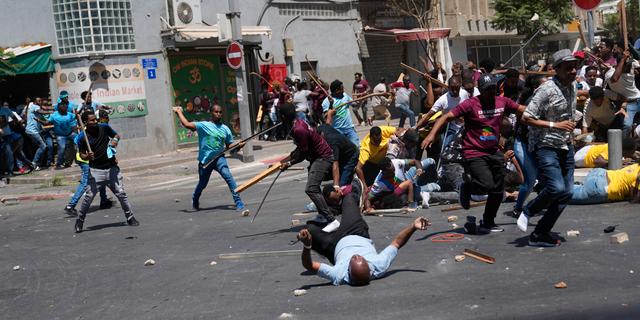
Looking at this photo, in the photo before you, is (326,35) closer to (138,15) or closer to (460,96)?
(138,15)

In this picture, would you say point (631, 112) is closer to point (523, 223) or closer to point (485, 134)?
point (485, 134)

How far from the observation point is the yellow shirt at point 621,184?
33.8 feet

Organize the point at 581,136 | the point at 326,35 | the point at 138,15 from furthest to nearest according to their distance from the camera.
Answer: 1. the point at 326,35
2. the point at 138,15
3. the point at 581,136

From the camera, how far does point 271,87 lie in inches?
1001

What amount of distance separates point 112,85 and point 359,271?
1591cm

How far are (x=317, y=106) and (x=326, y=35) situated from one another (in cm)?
571

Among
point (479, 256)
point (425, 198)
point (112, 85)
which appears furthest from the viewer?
point (112, 85)

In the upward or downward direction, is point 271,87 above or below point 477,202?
above

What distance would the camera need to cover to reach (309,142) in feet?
33.2

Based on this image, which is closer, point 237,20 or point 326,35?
point 237,20

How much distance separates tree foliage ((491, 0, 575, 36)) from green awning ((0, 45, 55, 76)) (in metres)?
20.0

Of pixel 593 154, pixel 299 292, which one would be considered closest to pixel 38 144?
pixel 593 154

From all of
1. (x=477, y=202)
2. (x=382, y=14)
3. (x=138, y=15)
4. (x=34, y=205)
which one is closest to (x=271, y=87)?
(x=138, y=15)

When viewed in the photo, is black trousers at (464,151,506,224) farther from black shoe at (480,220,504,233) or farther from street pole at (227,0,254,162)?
street pole at (227,0,254,162)
